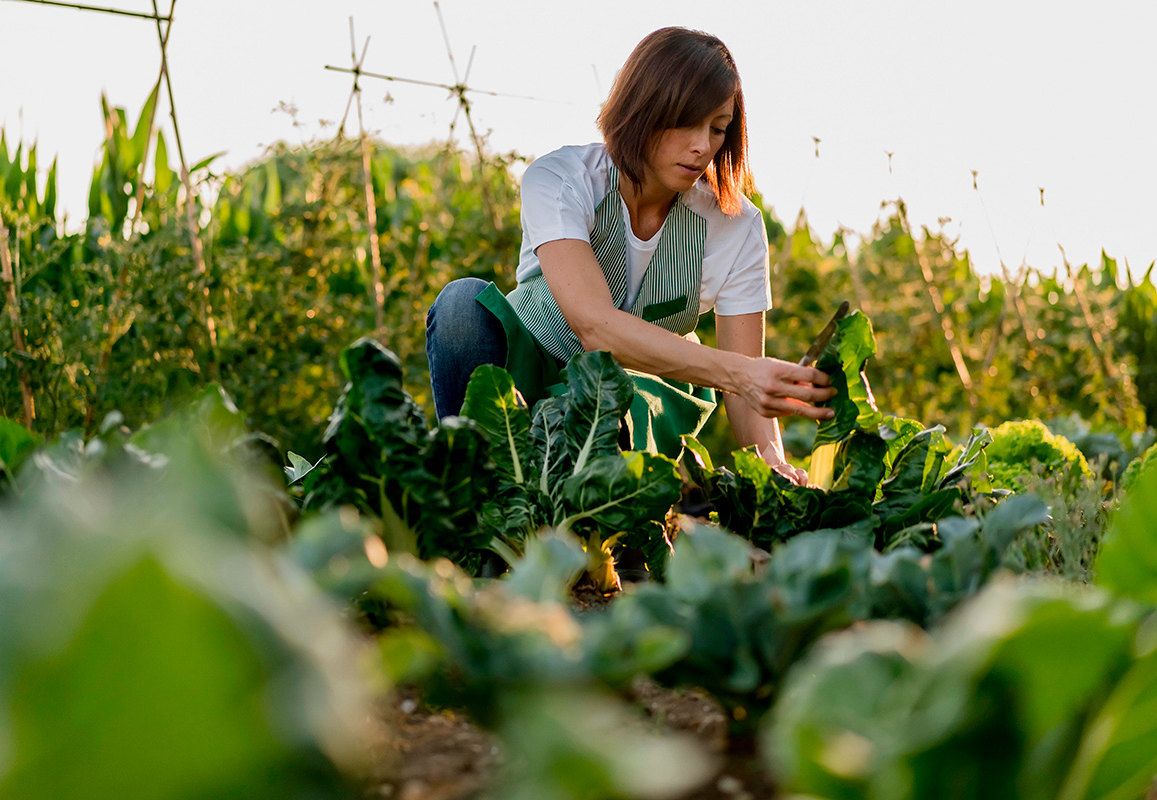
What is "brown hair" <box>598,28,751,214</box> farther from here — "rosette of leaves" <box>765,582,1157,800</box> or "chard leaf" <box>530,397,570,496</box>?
"rosette of leaves" <box>765,582,1157,800</box>

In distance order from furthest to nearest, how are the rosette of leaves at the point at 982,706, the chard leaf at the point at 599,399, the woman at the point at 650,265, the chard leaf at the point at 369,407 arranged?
the woman at the point at 650,265, the chard leaf at the point at 599,399, the chard leaf at the point at 369,407, the rosette of leaves at the point at 982,706

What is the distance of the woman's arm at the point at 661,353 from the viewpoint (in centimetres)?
157

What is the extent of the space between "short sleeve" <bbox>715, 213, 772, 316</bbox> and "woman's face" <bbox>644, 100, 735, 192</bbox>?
0.92 ft

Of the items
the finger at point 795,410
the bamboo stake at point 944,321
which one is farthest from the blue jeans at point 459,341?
the bamboo stake at point 944,321

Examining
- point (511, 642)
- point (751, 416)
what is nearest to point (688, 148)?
point (751, 416)

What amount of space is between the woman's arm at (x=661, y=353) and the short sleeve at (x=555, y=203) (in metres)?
0.03

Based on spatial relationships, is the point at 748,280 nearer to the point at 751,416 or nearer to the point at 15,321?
the point at 751,416

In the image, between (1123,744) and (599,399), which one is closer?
(1123,744)

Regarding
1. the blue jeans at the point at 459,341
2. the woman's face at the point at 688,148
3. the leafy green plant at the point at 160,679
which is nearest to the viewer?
the leafy green plant at the point at 160,679

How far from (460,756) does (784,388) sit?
931 mm

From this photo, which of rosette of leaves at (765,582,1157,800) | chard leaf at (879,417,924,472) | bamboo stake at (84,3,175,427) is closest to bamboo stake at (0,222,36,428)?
bamboo stake at (84,3,175,427)

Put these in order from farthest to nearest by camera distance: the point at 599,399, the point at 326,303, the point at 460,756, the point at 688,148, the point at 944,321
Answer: the point at 944,321 → the point at 326,303 → the point at 688,148 → the point at 599,399 → the point at 460,756

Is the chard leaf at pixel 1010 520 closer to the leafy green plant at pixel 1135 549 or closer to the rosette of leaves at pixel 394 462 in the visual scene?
the leafy green plant at pixel 1135 549

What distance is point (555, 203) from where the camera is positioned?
81.6 inches
